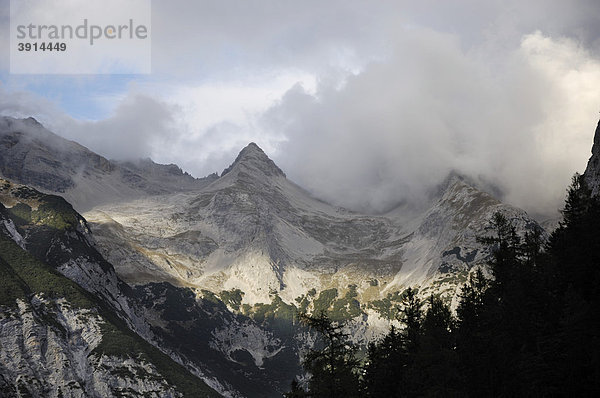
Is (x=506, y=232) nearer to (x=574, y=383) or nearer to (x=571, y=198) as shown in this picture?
(x=571, y=198)

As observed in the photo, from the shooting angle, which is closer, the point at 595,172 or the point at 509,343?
the point at 509,343

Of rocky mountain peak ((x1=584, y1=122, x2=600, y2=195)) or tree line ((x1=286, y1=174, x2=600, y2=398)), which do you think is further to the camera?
rocky mountain peak ((x1=584, y1=122, x2=600, y2=195))

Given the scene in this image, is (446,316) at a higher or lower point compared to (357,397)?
higher

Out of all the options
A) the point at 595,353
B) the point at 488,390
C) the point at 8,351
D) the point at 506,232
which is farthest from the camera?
the point at 8,351

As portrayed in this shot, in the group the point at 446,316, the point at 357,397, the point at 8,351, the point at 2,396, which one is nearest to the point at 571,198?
the point at 446,316

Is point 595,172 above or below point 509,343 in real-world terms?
above

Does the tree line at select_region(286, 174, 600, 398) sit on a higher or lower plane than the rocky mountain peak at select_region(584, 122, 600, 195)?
lower

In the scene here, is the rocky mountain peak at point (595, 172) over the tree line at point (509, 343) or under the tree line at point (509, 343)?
over

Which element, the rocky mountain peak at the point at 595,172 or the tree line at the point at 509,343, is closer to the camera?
the tree line at the point at 509,343

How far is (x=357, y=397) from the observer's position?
2035 inches

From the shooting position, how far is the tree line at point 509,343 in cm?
4925

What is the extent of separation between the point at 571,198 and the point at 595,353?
3816 centimetres

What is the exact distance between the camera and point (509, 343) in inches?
2378

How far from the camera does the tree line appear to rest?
4925 cm
